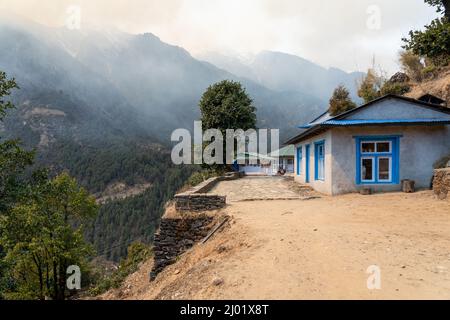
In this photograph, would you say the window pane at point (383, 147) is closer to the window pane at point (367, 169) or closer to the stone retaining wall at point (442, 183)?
the window pane at point (367, 169)

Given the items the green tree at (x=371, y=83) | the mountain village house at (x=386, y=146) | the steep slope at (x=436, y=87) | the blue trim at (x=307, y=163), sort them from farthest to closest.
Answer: the green tree at (x=371, y=83), the steep slope at (x=436, y=87), the blue trim at (x=307, y=163), the mountain village house at (x=386, y=146)

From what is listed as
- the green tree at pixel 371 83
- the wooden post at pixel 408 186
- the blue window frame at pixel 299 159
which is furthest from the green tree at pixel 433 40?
the green tree at pixel 371 83

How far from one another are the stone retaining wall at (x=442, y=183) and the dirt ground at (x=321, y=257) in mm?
1037

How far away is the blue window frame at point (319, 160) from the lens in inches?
611

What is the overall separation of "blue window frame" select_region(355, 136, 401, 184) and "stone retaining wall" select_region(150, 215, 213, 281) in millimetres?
7910

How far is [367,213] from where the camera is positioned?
935 centimetres

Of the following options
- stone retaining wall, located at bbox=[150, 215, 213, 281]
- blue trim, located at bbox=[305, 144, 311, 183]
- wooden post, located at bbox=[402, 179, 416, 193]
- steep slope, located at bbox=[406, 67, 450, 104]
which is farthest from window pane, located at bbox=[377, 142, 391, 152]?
stone retaining wall, located at bbox=[150, 215, 213, 281]

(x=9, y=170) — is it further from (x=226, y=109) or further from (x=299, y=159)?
(x=226, y=109)

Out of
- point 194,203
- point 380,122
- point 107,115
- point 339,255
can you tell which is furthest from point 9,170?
point 107,115

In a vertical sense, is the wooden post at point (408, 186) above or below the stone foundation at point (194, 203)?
above

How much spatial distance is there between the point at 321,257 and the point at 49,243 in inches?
692

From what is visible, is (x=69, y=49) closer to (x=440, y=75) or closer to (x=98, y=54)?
(x=98, y=54)

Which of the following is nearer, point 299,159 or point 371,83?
point 299,159

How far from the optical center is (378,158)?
45.5 feet
